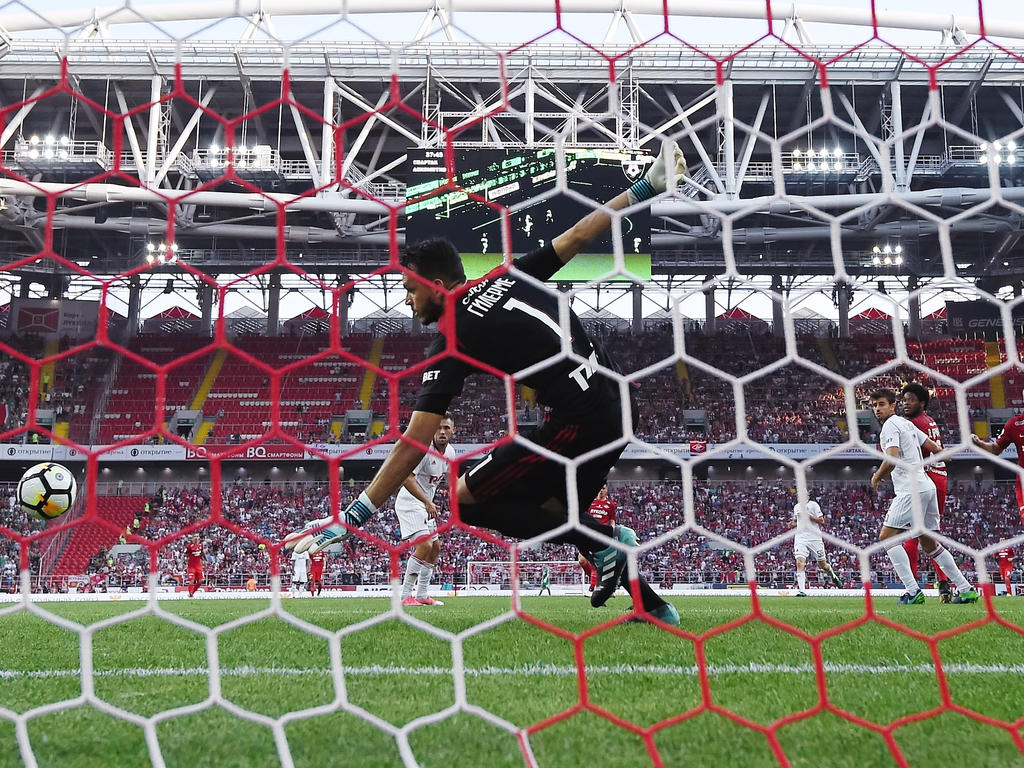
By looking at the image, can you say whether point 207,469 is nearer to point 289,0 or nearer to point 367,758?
point 289,0

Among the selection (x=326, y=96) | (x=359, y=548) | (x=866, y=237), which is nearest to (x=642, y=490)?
(x=359, y=548)

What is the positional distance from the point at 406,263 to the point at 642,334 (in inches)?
1127

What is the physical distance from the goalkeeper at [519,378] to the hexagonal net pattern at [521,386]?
0.02 meters

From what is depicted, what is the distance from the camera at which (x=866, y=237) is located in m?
24.7

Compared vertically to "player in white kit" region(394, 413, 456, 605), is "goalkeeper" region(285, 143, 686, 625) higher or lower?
higher

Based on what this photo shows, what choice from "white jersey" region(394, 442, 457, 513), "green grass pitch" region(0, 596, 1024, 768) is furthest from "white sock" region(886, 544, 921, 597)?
"white jersey" region(394, 442, 457, 513)

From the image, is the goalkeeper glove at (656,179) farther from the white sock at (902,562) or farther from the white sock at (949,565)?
the white sock at (949,565)

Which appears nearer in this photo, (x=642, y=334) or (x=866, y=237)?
(x=866, y=237)

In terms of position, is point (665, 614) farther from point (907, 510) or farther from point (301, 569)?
point (301, 569)

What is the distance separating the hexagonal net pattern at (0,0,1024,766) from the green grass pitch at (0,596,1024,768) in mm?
26

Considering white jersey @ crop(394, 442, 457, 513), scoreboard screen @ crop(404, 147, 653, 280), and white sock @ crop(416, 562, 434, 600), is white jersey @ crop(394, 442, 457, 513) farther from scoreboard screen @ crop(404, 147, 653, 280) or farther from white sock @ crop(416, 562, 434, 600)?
scoreboard screen @ crop(404, 147, 653, 280)

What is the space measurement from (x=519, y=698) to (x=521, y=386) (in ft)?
5.82

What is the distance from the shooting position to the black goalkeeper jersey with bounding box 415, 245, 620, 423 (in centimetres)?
291

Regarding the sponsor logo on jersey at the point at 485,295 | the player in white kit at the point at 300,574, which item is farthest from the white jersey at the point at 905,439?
the player in white kit at the point at 300,574
